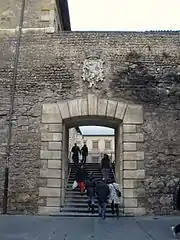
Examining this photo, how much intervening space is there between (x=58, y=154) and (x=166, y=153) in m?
3.05

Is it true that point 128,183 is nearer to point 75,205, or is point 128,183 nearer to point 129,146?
point 129,146

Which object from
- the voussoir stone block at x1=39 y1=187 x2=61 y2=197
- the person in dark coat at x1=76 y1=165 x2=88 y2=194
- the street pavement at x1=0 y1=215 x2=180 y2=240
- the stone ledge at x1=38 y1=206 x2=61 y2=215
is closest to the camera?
the street pavement at x1=0 y1=215 x2=180 y2=240

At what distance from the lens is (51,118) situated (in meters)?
11.0

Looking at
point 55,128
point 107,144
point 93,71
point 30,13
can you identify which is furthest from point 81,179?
point 107,144

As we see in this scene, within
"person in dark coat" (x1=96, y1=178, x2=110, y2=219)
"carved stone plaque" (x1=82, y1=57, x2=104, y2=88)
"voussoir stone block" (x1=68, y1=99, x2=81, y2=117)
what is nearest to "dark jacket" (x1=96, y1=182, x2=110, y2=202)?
"person in dark coat" (x1=96, y1=178, x2=110, y2=219)

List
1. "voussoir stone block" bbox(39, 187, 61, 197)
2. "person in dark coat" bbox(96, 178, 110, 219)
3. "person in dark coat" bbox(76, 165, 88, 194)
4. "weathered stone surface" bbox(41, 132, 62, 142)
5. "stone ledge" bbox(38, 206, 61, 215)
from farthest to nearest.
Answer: "person in dark coat" bbox(76, 165, 88, 194) < "weathered stone surface" bbox(41, 132, 62, 142) < "voussoir stone block" bbox(39, 187, 61, 197) < "stone ledge" bbox(38, 206, 61, 215) < "person in dark coat" bbox(96, 178, 110, 219)

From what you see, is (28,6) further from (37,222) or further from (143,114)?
(37,222)

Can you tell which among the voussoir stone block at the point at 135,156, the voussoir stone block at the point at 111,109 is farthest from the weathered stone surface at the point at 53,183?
the voussoir stone block at the point at 111,109

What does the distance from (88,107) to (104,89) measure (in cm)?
71

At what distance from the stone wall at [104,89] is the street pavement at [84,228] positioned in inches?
42.5

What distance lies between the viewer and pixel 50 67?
37.1ft

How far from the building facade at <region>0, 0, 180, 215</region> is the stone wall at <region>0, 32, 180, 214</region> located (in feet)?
0.09

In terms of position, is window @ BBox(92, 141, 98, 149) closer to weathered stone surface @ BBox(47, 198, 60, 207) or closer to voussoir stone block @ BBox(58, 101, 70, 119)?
voussoir stone block @ BBox(58, 101, 70, 119)

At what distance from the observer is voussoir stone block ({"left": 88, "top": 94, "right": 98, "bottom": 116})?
11.0 m
